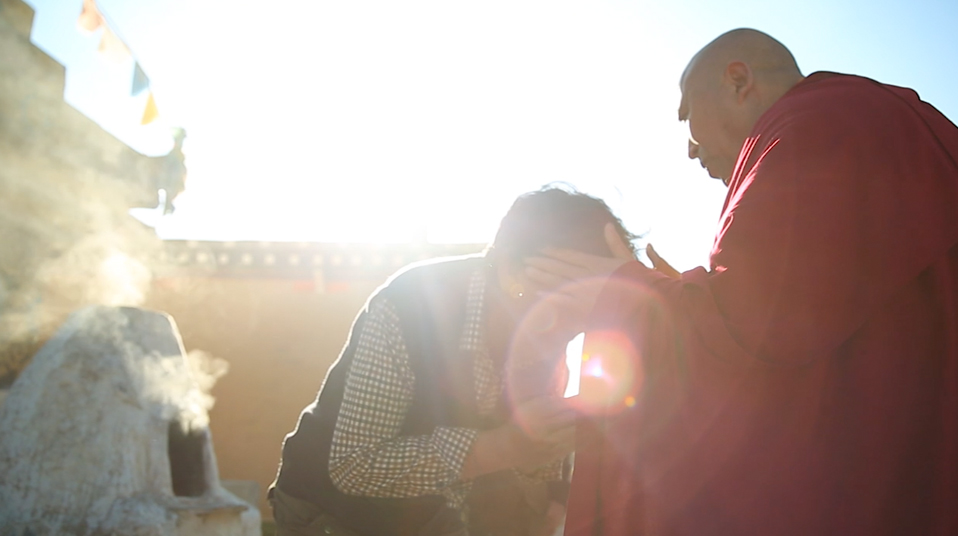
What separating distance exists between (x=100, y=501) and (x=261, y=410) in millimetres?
5523

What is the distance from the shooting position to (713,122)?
192 cm

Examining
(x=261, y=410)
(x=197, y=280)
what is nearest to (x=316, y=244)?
(x=197, y=280)

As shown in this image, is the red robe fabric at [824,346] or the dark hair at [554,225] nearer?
the red robe fabric at [824,346]

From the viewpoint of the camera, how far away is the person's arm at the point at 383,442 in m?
1.94

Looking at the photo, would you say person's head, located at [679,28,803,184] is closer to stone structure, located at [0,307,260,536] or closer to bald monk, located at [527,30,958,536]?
bald monk, located at [527,30,958,536]

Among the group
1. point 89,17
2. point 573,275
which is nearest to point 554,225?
point 573,275

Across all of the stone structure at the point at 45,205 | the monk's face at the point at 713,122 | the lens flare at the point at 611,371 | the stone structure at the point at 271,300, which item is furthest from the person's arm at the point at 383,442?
the stone structure at the point at 271,300

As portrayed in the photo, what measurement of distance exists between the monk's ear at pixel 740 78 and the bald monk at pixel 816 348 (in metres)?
0.42

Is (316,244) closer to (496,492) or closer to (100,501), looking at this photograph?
(100,501)

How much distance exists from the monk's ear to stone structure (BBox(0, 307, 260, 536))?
12.6ft

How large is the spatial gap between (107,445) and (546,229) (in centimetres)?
353

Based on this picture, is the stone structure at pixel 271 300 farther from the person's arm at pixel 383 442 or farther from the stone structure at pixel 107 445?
the person's arm at pixel 383 442

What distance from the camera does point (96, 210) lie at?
28.2 feet

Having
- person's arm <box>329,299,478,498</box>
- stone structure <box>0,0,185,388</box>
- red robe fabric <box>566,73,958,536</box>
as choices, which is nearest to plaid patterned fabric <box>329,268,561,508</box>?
person's arm <box>329,299,478,498</box>
